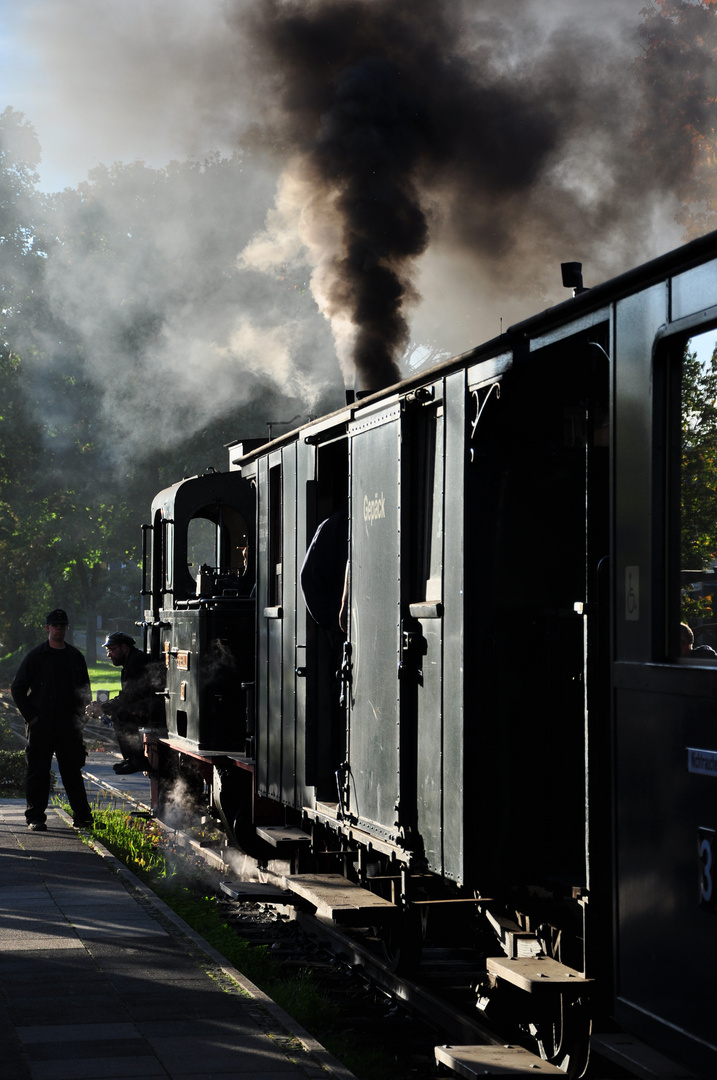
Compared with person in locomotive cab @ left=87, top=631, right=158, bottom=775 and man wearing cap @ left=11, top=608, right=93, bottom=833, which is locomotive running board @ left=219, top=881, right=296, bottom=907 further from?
person in locomotive cab @ left=87, top=631, right=158, bottom=775

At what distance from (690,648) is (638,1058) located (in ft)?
4.19

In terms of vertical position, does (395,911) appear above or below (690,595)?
below

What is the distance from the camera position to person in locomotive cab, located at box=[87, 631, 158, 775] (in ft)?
41.8

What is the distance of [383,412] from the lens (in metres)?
6.66

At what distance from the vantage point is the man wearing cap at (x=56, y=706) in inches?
474

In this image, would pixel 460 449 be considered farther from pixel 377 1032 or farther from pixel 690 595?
pixel 377 1032

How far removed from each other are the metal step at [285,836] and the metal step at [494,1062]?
10.4 ft

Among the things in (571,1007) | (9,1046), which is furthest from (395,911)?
(9,1046)

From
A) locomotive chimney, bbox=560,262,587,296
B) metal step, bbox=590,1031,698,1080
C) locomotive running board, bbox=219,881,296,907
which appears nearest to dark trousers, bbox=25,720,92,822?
locomotive running board, bbox=219,881,296,907

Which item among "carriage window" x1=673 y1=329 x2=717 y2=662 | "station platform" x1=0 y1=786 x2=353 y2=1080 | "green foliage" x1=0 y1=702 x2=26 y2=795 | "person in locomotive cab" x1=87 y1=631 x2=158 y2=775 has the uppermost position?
"carriage window" x1=673 y1=329 x2=717 y2=662

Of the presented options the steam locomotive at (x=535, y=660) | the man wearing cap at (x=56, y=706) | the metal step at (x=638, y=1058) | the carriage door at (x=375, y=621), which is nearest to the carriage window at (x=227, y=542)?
the man wearing cap at (x=56, y=706)

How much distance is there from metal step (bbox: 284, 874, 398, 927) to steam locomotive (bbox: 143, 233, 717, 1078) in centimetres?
5

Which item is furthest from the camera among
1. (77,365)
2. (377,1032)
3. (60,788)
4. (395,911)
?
(77,365)

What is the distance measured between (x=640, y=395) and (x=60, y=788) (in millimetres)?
13293
